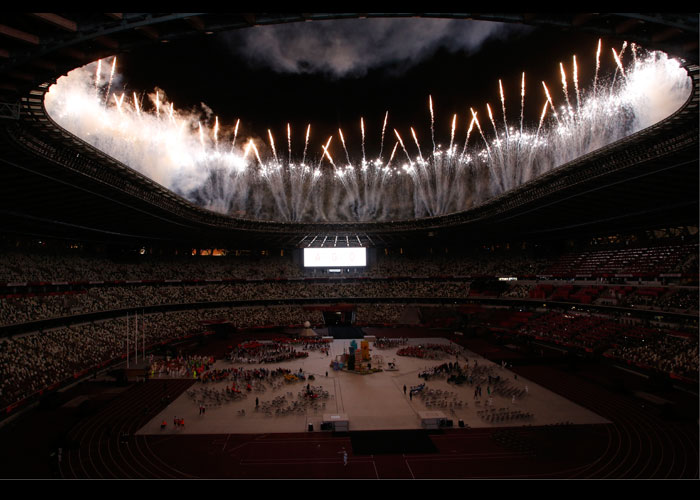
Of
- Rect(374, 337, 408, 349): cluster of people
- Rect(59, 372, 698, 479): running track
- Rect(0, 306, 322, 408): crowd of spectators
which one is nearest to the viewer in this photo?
Rect(59, 372, 698, 479): running track

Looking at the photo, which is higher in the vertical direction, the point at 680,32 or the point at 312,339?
the point at 680,32

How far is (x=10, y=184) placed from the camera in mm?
26719

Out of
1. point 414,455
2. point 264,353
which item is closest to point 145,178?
point 264,353

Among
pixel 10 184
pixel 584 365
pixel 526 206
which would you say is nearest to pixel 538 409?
pixel 584 365

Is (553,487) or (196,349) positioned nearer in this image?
(553,487)

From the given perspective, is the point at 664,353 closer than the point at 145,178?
Yes

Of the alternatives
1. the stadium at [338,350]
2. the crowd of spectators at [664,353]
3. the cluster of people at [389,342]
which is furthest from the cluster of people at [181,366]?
the crowd of spectators at [664,353]

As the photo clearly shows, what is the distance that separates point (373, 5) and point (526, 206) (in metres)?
42.1

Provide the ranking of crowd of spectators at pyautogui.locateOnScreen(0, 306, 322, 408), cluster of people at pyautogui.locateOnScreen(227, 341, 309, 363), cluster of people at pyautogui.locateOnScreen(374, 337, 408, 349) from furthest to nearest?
cluster of people at pyautogui.locateOnScreen(374, 337, 408, 349) → cluster of people at pyautogui.locateOnScreen(227, 341, 309, 363) → crowd of spectators at pyautogui.locateOnScreen(0, 306, 322, 408)

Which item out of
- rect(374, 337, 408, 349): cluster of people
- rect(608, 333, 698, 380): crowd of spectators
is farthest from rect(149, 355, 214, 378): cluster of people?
rect(608, 333, 698, 380): crowd of spectators

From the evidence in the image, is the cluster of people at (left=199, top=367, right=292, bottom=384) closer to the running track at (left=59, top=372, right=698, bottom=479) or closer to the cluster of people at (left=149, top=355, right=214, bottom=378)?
the cluster of people at (left=149, top=355, right=214, bottom=378)

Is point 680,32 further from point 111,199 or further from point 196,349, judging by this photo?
point 196,349

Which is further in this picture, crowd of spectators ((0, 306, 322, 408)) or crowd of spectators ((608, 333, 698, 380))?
crowd of spectators ((608, 333, 698, 380))

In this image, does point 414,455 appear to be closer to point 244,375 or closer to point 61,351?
point 244,375
